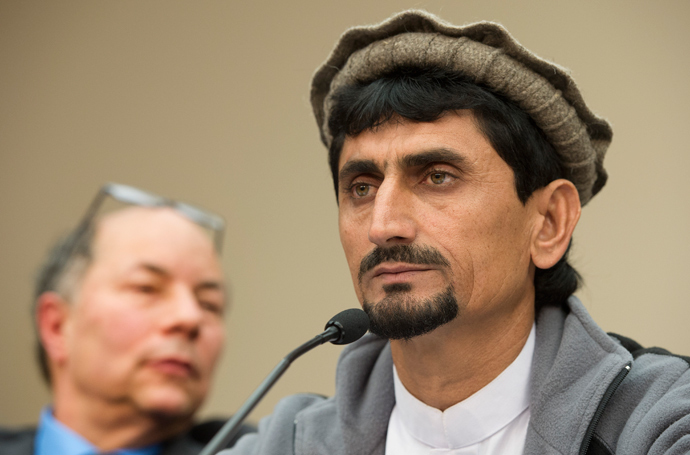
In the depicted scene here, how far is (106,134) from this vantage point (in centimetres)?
279

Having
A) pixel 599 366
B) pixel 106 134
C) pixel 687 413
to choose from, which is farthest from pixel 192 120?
pixel 687 413

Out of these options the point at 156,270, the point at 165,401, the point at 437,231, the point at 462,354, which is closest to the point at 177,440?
the point at 165,401

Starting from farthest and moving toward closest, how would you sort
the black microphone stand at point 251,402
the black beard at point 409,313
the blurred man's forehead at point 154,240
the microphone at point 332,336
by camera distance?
the blurred man's forehead at point 154,240, the black beard at point 409,313, the microphone at point 332,336, the black microphone stand at point 251,402

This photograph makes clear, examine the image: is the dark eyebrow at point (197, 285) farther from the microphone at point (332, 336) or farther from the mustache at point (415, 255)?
the microphone at point (332, 336)

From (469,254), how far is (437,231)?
3.0 inches

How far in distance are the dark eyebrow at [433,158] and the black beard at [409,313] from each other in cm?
23

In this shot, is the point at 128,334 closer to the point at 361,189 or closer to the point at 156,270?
the point at 156,270

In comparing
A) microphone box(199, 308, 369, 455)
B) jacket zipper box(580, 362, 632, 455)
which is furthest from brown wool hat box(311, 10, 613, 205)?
microphone box(199, 308, 369, 455)

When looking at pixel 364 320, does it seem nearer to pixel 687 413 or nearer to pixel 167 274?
pixel 687 413

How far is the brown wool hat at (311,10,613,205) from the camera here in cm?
136

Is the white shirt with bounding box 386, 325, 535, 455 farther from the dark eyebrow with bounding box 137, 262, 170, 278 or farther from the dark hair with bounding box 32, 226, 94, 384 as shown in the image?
the dark hair with bounding box 32, 226, 94, 384

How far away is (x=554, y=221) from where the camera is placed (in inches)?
57.6

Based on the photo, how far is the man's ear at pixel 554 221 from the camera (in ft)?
4.70

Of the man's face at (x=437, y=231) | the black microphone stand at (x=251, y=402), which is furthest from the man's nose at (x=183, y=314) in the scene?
the black microphone stand at (x=251, y=402)
